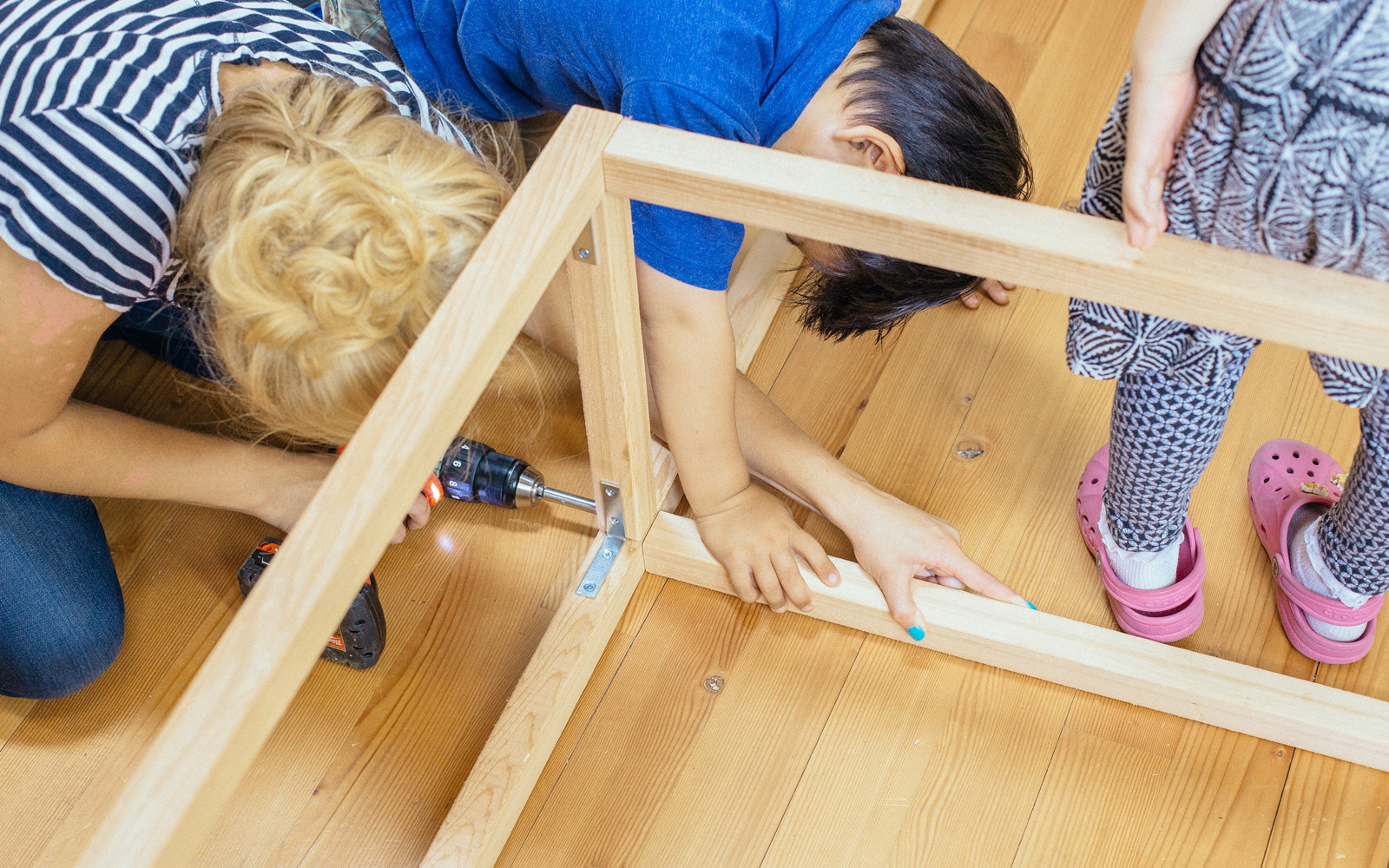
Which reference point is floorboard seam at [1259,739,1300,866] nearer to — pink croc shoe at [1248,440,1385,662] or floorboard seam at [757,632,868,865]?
pink croc shoe at [1248,440,1385,662]

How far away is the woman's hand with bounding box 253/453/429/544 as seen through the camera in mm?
982

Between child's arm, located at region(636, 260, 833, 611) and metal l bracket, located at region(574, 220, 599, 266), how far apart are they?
0.43 ft

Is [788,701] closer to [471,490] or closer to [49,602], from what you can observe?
[471,490]

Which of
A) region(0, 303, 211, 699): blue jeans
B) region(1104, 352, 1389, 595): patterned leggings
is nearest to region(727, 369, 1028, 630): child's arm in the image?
region(1104, 352, 1389, 595): patterned leggings

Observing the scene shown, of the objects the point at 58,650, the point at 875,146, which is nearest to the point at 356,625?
the point at 58,650

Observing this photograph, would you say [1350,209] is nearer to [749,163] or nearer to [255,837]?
[749,163]

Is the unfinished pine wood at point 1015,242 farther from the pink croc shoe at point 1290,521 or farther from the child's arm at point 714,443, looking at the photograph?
the pink croc shoe at point 1290,521

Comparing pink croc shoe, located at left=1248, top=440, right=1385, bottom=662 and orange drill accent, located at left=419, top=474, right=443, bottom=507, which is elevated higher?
orange drill accent, located at left=419, top=474, right=443, bottom=507

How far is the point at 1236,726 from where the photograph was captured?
0.90 meters

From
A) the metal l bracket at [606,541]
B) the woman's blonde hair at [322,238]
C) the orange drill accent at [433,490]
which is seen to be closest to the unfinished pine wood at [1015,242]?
the woman's blonde hair at [322,238]

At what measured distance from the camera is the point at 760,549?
0.94 m

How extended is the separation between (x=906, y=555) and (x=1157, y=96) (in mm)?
471

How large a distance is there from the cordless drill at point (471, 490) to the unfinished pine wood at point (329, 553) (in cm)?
45

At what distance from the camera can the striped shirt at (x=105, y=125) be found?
2.19ft
